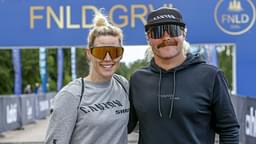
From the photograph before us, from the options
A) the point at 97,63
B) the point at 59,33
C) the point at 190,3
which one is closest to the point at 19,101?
the point at 59,33

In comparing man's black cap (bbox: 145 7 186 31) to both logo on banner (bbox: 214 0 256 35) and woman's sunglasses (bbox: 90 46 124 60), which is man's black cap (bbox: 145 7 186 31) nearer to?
woman's sunglasses (bbox: 90 46 124 60)

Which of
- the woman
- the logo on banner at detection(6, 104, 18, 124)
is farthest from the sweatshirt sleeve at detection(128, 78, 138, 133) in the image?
the logo on banner at detection(6, 104, 18, 124)

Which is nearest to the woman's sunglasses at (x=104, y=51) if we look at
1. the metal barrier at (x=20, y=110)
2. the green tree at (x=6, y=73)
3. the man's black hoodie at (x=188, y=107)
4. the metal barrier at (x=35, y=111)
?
the man's black hoodie at (x=188, y=107)

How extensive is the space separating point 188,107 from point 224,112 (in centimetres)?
18

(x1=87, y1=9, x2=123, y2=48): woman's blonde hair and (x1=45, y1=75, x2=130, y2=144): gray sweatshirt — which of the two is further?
(x1=87, y1=9, x2=123, y2=48): woman's blonde hair

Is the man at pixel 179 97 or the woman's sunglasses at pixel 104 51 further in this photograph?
the woman's sunglasses at pixel 104 51

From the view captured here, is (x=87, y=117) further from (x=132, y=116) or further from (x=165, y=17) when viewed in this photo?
(x=165, y=17)

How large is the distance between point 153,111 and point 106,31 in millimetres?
490

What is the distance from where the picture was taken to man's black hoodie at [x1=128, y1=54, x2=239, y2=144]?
2732mm

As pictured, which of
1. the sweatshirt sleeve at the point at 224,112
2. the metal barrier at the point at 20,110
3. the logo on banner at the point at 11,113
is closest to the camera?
the sweatshirt sleeve at the point at 224,112

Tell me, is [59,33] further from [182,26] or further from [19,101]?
[182,26]

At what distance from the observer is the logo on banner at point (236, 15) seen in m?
14.0

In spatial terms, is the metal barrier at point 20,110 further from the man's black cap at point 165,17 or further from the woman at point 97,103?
the man's black cap at point 165,17

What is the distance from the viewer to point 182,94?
108 inches
